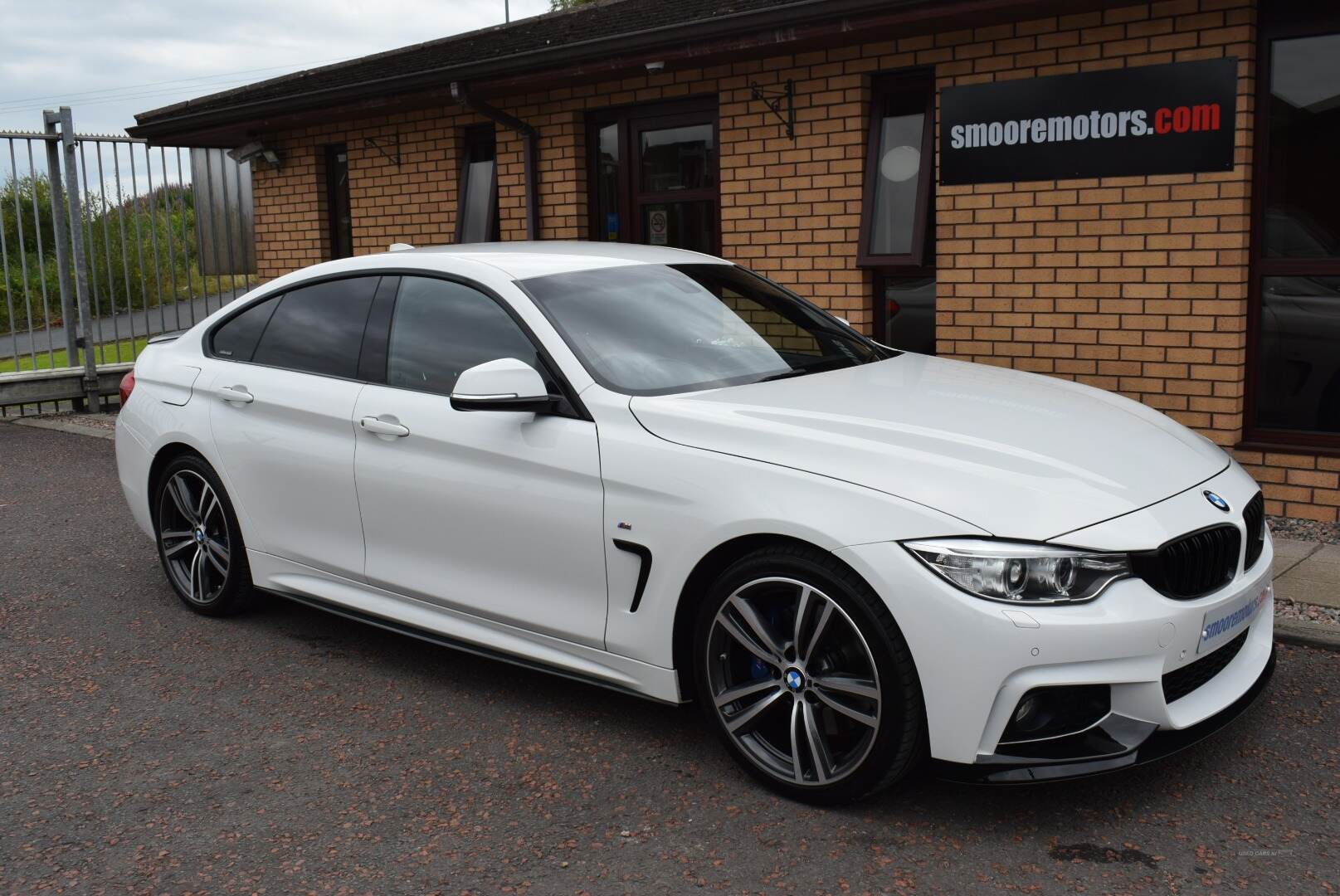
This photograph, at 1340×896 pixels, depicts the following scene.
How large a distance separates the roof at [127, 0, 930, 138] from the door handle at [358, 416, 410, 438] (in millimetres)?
4008

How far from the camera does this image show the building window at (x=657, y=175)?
29.7ft

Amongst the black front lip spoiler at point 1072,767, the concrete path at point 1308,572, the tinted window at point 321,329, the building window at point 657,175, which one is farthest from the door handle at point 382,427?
the building window at point 657,175

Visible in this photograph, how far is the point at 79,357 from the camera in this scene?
1262 centimetres

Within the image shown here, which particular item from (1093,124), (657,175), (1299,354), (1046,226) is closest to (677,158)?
(657,175)

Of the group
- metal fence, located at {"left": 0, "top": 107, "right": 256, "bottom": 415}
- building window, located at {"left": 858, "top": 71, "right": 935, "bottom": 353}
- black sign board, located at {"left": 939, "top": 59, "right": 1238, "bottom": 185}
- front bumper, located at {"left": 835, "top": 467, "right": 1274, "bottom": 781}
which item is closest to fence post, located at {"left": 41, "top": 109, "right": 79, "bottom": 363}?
metal fence, located at {"left": 0, "top": 107, "right": 256, "bottom": 415}

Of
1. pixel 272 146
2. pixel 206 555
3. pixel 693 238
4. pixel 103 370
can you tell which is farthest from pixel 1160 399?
pixel 103 370

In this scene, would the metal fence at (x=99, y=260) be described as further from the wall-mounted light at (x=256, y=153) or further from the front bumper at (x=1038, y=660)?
the front bumper at (x=1038, y=660)

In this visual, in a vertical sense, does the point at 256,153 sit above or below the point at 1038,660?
above

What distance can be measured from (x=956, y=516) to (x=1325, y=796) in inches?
57.4

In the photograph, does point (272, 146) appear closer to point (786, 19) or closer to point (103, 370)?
Result: point (103, 370)

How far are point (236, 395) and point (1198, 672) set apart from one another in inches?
149

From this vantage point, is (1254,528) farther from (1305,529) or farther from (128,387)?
(128,387)

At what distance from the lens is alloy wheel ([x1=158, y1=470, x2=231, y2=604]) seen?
5508 millimetres

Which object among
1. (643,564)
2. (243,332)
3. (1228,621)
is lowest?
(1228,621)
